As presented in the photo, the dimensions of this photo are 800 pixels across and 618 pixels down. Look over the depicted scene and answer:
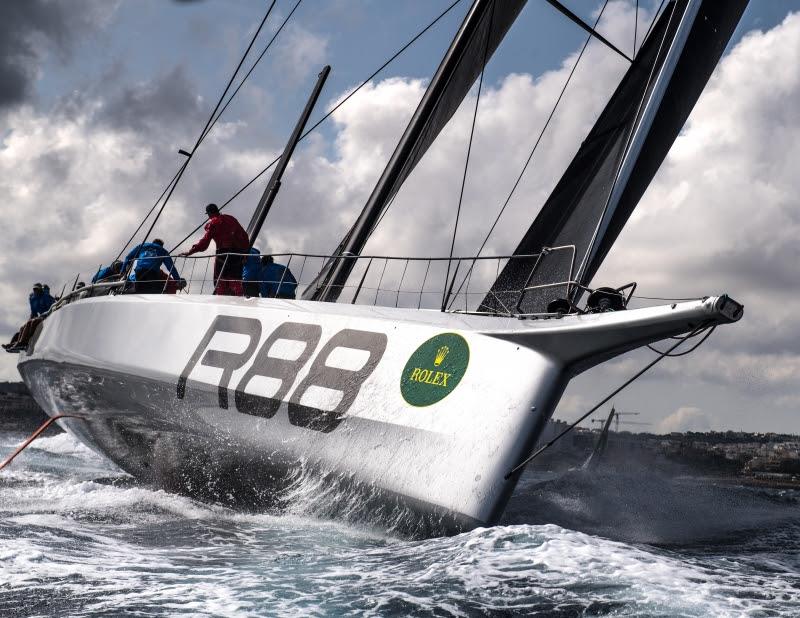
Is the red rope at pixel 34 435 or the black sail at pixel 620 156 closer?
the black sail at pixel 620 156

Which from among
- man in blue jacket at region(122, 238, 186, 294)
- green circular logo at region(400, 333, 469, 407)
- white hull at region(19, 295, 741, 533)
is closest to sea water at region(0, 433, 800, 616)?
white hull at region(19, 295, 741, 533)

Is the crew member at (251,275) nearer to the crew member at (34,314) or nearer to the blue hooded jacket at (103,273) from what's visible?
the blue hooded jacket at (103,273)

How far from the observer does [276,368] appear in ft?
16.8

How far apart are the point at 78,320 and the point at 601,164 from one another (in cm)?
508

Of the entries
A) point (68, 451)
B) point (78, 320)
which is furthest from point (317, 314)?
point (68, 451)

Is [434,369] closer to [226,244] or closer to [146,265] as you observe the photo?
[226,244]

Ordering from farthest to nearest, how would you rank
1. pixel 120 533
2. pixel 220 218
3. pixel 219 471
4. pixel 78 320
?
pixel 78 320, pixel 220 218, pixel 219 471, pixel 120 533

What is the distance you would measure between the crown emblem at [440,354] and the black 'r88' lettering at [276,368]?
0.92m

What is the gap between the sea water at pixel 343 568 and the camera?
3.03m

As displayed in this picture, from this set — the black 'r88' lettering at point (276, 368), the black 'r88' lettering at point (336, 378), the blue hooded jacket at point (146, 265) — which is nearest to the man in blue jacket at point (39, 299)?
the blue hooded jacket at point (146, 265)

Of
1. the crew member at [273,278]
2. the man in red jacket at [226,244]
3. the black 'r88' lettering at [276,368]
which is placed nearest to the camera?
the black 'r88' lettering at [276,368]

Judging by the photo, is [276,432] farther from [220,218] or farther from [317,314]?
[220,218]

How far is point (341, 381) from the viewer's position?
187 inches

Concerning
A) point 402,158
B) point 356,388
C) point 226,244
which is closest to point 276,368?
point 356,388
